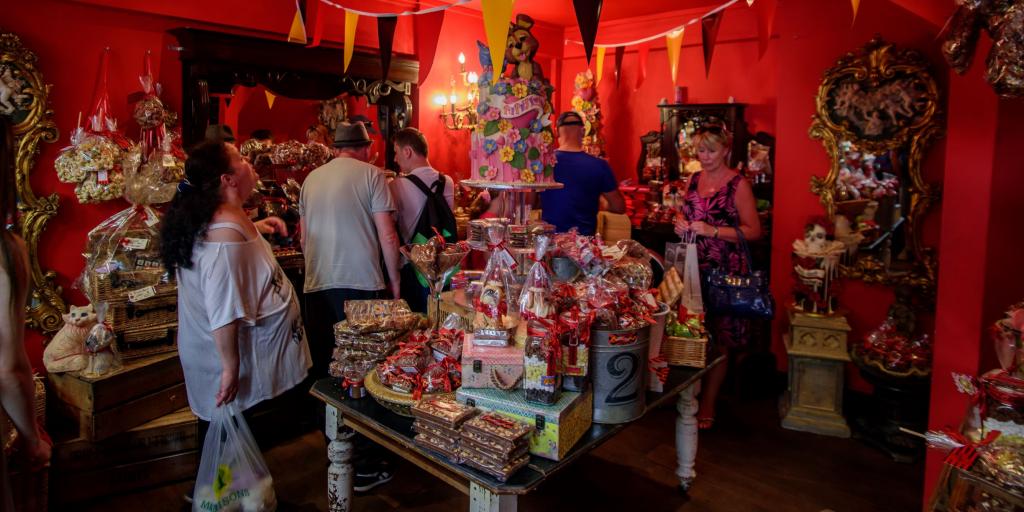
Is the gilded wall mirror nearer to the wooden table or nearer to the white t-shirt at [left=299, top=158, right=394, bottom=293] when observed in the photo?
the wooden table

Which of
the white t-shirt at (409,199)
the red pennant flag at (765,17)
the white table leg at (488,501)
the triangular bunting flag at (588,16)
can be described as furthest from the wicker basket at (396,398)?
the red pennant flag at (765,17)

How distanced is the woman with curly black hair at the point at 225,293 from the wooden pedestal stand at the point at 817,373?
3117mm

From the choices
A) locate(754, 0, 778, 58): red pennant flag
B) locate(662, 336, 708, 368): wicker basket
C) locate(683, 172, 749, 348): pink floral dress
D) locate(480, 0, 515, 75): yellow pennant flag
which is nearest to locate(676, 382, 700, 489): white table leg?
locate(662, 336, 708, 368): wicker basket

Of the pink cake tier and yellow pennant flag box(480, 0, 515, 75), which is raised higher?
yellow pennant flag box(480, 0, 515, 75)

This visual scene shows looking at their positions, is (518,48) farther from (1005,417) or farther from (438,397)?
(1005,417)

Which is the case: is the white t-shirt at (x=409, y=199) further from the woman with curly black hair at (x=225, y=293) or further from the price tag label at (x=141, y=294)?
the price tag label at (x=141, y=294)

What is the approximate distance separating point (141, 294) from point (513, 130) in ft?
6.98

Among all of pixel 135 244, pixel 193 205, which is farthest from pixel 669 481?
pixel 135 244

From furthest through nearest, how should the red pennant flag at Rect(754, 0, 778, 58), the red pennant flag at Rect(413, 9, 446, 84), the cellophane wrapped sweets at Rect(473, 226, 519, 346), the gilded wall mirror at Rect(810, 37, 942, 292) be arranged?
the red pennant flag at Rect(413, 9, 446, 84), the gilded wall mirror at Rect(810, 37, 942, 292), the red pennant flag at Rect(754, 0, 778, 58), the cellophane wrapped sweets at Rect(473, 226, 519, 346)

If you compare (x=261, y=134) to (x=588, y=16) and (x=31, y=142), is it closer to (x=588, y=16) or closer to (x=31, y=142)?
(x=31, y=142)

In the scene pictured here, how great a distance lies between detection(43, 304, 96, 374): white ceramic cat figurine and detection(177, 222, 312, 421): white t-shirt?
924 mm

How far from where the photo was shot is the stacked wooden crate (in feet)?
10.3

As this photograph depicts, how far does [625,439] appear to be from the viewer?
13.1 feet

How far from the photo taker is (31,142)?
3.53 meters
